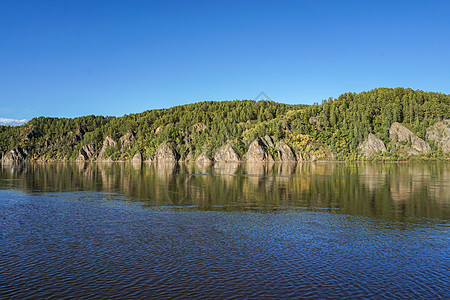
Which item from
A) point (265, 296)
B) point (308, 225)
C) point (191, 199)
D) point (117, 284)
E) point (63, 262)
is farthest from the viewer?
point (191, 199)

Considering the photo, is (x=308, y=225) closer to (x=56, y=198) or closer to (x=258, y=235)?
(x=258, y=235)

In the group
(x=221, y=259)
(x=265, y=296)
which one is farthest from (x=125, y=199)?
(x=265, y=296)

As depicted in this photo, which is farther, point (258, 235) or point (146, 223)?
point (146, 223)

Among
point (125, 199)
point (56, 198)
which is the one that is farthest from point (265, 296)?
point (56, 198)

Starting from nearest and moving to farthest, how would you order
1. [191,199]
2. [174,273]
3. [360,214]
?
[174,273]
[360,214]
[191,199]

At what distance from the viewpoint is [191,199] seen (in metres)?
54.4

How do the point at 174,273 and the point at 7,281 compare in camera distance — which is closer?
the point at 7,281

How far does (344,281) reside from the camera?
67.9 ft

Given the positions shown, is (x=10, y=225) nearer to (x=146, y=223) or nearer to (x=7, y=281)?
(x=146, y=223)

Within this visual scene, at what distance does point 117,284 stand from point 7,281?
7.19m

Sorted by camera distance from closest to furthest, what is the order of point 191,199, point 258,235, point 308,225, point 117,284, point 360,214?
point 117,284, point 258,235, point 308,225, point 360,214, point 191,199

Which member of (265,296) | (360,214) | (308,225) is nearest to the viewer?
(265,296)

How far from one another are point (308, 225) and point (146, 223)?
59.2ft

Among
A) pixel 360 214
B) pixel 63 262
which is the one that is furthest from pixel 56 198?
pixel 360 214
